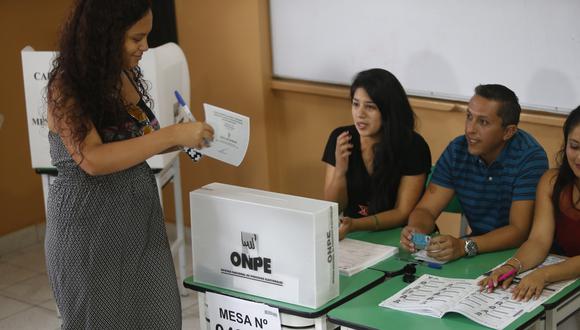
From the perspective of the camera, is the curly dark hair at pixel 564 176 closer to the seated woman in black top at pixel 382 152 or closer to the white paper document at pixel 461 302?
the white paper document at pixel 461 302

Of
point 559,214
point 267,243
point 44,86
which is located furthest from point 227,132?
point 44,86

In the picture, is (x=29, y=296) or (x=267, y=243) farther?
(x=29, y=296)

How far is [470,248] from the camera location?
2.94m

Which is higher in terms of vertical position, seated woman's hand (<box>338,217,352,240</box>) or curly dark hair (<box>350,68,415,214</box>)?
curly dark hair (<box>350,68,415,214</box>)

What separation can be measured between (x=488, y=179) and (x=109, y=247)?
146 centimetres

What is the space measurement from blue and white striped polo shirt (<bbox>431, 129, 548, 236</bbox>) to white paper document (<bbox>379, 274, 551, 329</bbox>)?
59cm

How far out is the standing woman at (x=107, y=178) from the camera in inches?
92.7

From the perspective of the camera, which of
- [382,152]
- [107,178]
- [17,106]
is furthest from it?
[17,106]

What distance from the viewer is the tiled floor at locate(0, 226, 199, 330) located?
4.25 meters

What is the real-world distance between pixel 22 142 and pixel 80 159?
121 inches

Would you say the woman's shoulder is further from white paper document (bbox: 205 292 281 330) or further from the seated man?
white paper document (bbox: 205 292 281 330)

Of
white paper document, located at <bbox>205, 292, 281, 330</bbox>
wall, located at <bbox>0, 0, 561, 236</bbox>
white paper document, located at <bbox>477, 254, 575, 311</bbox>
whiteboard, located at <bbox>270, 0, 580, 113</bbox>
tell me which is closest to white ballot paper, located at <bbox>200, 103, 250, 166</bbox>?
white paper document, located at <bbox>205, 292, 281, 330</bbox>

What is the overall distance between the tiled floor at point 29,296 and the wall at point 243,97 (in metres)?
0.37

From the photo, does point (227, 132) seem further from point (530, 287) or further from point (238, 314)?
point (530, 287)
